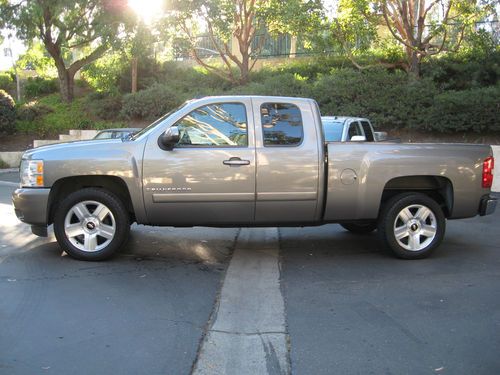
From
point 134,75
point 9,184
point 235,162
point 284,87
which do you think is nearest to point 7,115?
point 134,75

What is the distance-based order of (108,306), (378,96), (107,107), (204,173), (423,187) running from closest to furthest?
(108,306) < (204,173) < (423,187) < (378,96) < (107,107)

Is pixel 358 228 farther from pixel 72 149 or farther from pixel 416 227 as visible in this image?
pixel 72 149

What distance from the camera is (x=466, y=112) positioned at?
1452 centimetres

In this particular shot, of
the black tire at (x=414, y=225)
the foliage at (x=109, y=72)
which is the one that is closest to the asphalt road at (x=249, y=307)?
the black tire at (x=414, y=225)

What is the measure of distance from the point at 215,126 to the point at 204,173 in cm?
60

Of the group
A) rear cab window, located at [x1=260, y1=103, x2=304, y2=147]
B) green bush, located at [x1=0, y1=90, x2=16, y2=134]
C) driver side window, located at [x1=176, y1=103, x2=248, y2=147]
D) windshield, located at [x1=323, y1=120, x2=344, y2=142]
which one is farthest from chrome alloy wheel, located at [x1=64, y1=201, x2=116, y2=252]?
green bush, located at [x1=0, y1=90, x2=16, y2=134]

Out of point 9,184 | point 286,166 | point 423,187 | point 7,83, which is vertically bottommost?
point 9,184

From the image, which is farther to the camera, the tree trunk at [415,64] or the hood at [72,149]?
the tree trunk at [415,64]

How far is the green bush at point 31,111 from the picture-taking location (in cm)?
2216

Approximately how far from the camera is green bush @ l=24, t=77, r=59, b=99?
2606 cm

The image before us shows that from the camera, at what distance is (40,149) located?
6402mm

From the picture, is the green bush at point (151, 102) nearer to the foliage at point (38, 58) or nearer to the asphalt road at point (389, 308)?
the foliage at point (38, 58)

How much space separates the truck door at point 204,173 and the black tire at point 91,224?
1.27 ft

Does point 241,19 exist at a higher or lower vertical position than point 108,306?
higher
